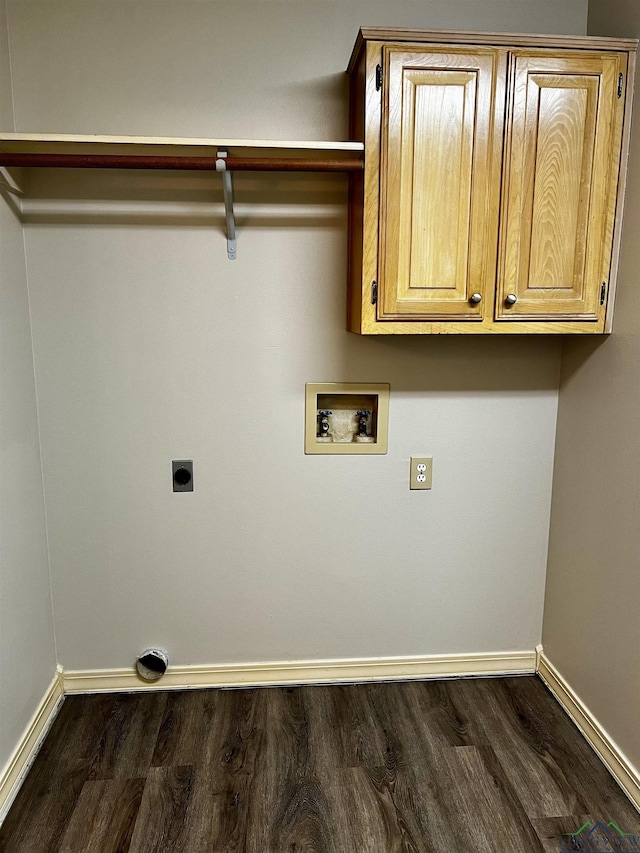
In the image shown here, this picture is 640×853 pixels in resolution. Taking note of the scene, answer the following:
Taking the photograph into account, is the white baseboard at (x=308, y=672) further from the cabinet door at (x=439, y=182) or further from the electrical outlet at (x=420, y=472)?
the cabinet door at (x=439, y=182)

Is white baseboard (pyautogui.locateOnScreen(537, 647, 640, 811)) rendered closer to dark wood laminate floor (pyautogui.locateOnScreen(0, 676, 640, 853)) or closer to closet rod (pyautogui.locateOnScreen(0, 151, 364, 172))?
dark wood laminate floor (pyautogui.locateOnScreen(0, 676, 640, 853))

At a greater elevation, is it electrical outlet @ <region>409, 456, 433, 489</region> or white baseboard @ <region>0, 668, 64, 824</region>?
electrical outlet @ <region>409, 456, 433, 489</region>

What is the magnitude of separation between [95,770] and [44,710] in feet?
1.08

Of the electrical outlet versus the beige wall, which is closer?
the beige wall

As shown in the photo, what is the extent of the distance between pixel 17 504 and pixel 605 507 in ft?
6.24

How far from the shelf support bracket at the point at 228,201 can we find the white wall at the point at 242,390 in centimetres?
4

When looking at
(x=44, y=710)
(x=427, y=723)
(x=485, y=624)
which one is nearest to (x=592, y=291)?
(x=485, y=624)

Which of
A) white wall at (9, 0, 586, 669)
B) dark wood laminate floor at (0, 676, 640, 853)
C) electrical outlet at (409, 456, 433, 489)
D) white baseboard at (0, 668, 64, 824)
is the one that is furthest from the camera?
electrical outlet at (409, 456, 433, 489)

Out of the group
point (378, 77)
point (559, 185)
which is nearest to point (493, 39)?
point (378, 77)

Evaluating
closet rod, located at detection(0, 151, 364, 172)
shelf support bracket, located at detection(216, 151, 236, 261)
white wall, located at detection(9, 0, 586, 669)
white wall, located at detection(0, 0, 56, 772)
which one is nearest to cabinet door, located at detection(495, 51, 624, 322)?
white wall, located at detection(9, 0, 586, 669)

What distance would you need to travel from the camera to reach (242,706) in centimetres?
226

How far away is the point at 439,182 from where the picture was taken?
1845mm

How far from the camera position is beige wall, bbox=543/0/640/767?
188cm

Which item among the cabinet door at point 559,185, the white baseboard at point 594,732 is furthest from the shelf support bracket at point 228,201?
the white baseboard at point 594,732
